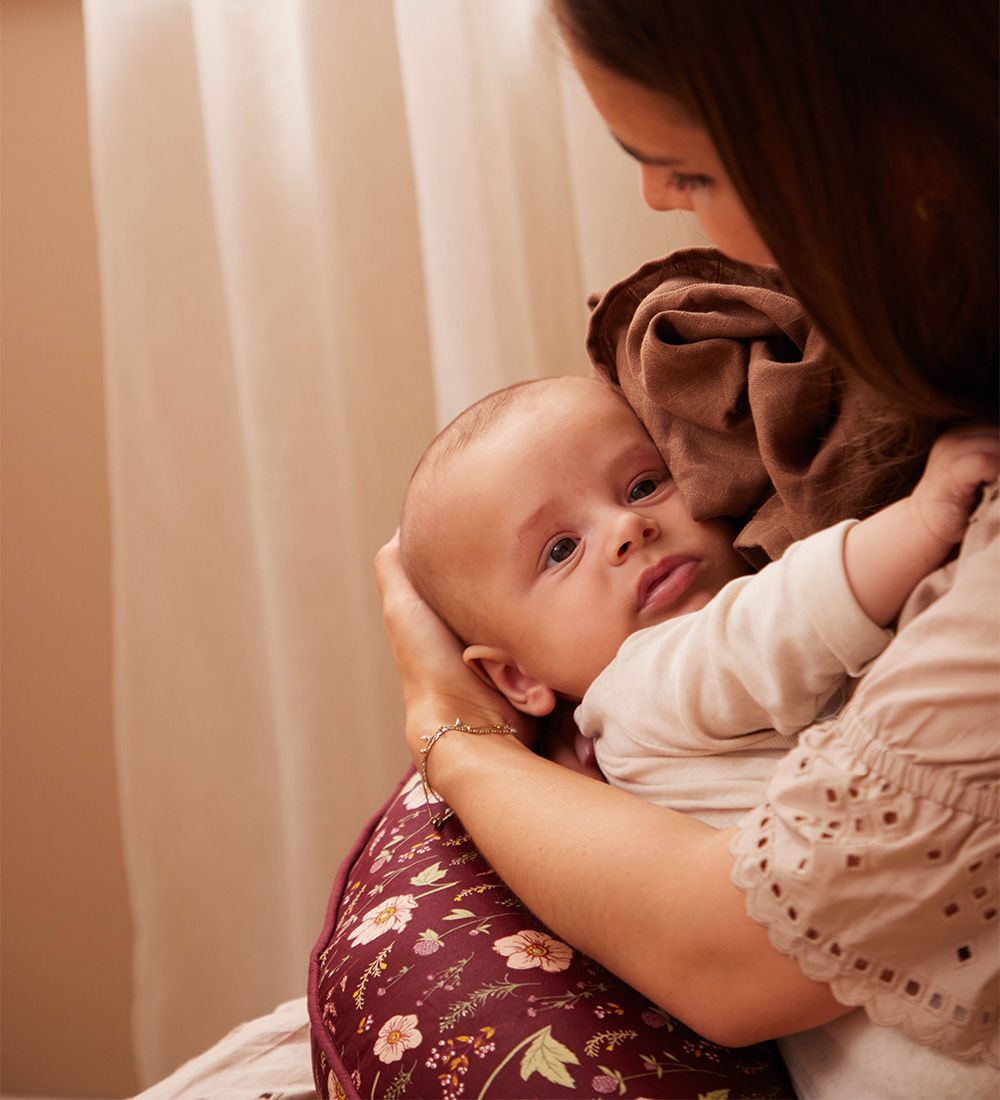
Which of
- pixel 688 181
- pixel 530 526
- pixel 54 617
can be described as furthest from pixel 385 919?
pixel 54 617

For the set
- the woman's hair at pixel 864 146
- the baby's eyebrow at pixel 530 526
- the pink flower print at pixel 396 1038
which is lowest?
the pink flower print at pixel 396 1038

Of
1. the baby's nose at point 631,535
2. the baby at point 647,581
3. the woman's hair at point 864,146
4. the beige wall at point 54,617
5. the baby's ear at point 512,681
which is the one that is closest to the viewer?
the woman's hair at point 864,146

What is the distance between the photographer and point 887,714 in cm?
65

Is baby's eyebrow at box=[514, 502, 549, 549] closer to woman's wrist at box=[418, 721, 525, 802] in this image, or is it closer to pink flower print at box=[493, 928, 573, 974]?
woman's wrist at box=[418, 721, 525, 802]

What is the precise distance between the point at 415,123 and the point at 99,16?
0.59m

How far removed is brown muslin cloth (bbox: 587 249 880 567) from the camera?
933 millimetres

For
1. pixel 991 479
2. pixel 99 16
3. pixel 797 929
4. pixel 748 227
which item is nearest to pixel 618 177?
pixel 99 16

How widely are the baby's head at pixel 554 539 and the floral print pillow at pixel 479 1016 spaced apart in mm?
214

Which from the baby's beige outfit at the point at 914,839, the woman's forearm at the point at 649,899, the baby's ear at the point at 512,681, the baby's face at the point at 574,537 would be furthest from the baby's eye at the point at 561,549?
the baby's beige outfit at the point at 914,839

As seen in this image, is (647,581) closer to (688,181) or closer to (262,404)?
(688,181)

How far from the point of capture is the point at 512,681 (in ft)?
3.97

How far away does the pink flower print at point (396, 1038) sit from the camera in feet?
2.81

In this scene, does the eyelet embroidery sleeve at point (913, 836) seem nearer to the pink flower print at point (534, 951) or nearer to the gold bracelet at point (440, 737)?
Answer: the pink flower print at point (534, 951)

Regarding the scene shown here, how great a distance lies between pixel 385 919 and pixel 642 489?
47cm
